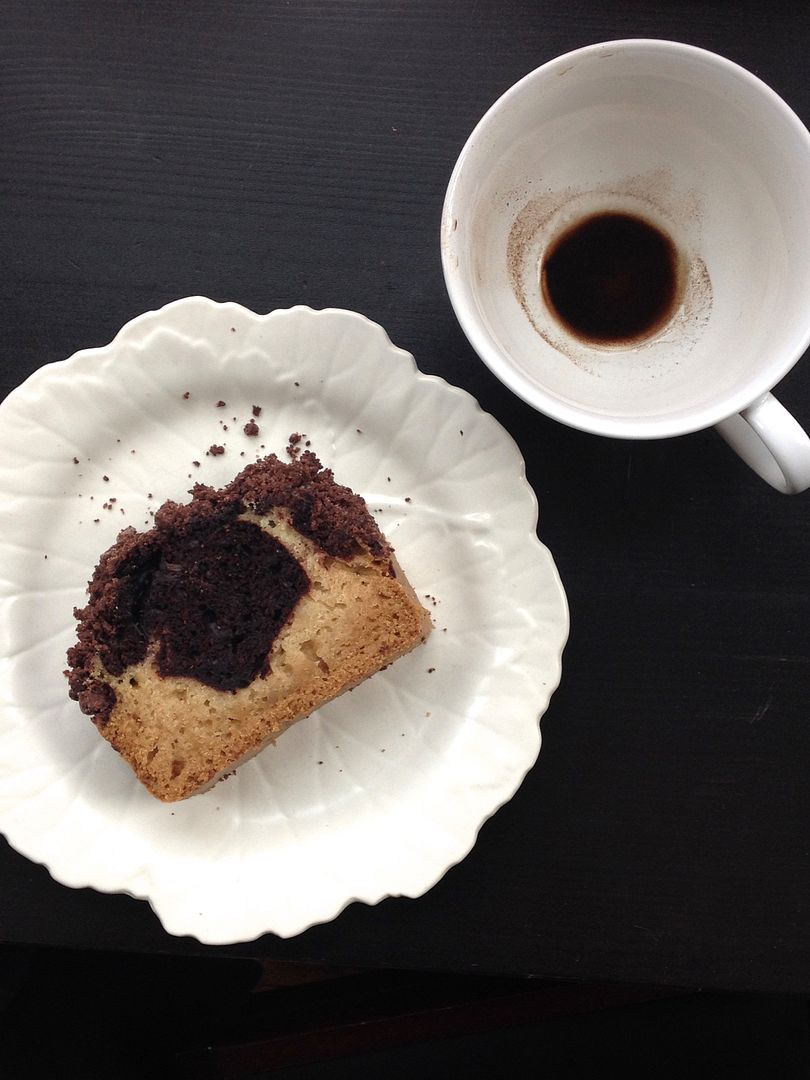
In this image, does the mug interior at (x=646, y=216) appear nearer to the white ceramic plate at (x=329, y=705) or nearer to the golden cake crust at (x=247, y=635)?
the white ceramic plate at (x=329, y=705)

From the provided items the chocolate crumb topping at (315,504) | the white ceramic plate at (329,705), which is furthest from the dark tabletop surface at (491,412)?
the chocolate crumb topping at (315,504)

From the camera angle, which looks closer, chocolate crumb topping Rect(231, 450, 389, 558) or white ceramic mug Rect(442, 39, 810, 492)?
white ceramic mug Rect(442, 39, 810, 492)

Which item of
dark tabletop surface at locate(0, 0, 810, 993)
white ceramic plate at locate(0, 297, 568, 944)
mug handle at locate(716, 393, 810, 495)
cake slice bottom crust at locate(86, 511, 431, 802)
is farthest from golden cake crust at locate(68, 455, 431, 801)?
mug handle at locate(716, 393, 810, 495)

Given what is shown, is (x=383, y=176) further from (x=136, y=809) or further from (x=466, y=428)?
(x=136, y=809)

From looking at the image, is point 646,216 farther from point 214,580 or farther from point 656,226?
point 214,580

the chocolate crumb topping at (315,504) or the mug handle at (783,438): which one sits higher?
the mug handle at (783,438)

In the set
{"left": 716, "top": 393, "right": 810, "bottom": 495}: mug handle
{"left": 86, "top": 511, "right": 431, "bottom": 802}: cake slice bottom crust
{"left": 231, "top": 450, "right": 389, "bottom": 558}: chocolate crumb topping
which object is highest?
{"left": 716, "top": 393, "right": 810, "bottom": 495}: mug handle

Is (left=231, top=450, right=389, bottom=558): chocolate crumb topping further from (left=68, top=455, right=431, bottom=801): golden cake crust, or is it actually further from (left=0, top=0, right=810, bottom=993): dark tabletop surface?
(left=0, top=0, right=810, bottom=993): dark tabletop surface

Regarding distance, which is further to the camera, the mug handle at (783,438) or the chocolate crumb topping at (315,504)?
the chocolate crumb topping at (315,504)
